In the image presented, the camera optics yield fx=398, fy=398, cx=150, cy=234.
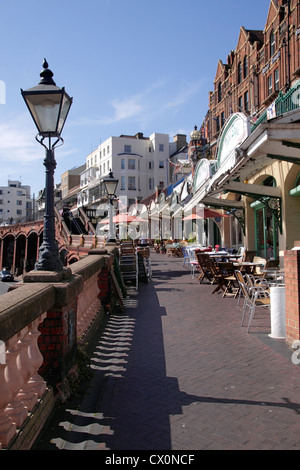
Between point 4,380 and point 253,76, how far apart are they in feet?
87.4

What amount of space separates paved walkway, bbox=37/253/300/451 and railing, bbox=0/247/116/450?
289 mm

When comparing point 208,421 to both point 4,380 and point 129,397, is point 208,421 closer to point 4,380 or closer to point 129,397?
point 129,397

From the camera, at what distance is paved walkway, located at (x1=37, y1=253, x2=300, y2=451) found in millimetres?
3199

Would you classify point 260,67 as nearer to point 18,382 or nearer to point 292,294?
point 292,294

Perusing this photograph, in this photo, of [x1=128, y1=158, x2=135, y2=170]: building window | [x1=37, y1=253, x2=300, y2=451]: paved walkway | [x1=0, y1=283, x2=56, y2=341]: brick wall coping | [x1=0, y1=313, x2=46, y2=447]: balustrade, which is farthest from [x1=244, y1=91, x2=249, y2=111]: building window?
[x1=128, y1=158, x2=135, y2=170]: building window

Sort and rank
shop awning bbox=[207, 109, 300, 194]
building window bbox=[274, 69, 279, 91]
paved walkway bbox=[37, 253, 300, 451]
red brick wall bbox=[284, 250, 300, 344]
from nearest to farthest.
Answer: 1. paved walkway bbox=[37, 253, 300, 451]
2. red brick wall bbox=[284, 250, 300, 344]
3. shop awning bbox=[207, 109, 300, 194]
4. building window bbox=[274, 69, 279, 91]

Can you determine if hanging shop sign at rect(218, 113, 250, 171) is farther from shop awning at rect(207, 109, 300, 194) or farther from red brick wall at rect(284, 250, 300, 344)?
red brick wall at rect(284, 250, 300, 344)

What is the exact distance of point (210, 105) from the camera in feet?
119

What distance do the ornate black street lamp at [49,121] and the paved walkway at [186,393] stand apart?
5.29 feet

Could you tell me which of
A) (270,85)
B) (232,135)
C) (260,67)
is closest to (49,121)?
(232,135)

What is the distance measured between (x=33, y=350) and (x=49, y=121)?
9.32ft

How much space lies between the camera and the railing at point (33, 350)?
2.64 metres

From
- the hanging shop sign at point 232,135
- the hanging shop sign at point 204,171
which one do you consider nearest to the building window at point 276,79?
the hanging shop sign at point 204,171
